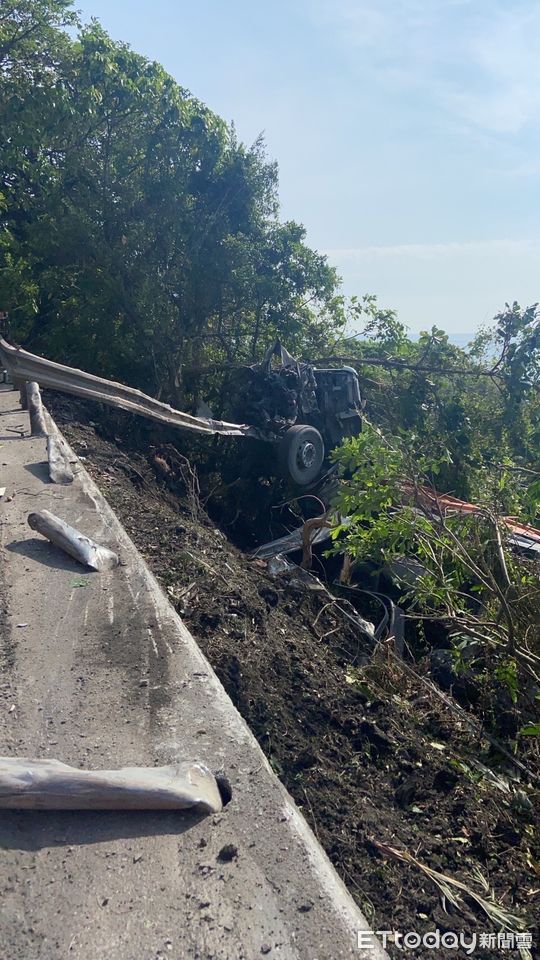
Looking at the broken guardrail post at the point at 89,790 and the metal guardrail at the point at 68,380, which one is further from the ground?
the metal guardrail at the point at 68,380

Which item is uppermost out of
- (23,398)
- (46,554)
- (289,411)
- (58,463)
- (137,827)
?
(23,398)

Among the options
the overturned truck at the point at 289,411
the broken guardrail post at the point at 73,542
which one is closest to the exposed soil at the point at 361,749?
the broken guardrail post at the point at 73,542

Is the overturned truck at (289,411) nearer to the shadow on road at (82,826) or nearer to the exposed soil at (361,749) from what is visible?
the exposed soil at (361,749)

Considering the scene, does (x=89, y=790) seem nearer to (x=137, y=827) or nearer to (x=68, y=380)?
(x=137, y=827)

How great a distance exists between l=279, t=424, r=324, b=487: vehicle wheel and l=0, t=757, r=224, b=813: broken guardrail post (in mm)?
6635

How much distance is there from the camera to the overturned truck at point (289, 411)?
826cm

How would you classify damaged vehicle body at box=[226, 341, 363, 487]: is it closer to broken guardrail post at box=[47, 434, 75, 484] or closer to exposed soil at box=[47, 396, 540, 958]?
broken guardrail post at box=[47, 434, 75, 484]

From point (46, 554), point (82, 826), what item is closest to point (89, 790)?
point (82, 826)

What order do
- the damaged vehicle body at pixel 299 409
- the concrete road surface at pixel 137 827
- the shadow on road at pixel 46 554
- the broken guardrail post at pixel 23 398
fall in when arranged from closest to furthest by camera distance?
the concrete road surface at pixel 137 827
the shadow on road at pixel 46 554
the broken guardrail post at pixel 23 398
the damaged vehicle body at pixel 299 409

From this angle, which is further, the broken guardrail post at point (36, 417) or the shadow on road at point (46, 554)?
the broken guardrail post at point (36, 417)

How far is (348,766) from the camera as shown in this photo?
125 inches

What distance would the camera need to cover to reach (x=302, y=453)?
906cm

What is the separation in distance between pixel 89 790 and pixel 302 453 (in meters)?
6.91

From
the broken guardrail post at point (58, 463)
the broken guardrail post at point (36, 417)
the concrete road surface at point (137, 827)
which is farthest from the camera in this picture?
the broken guardrail post at point (36, 417)
